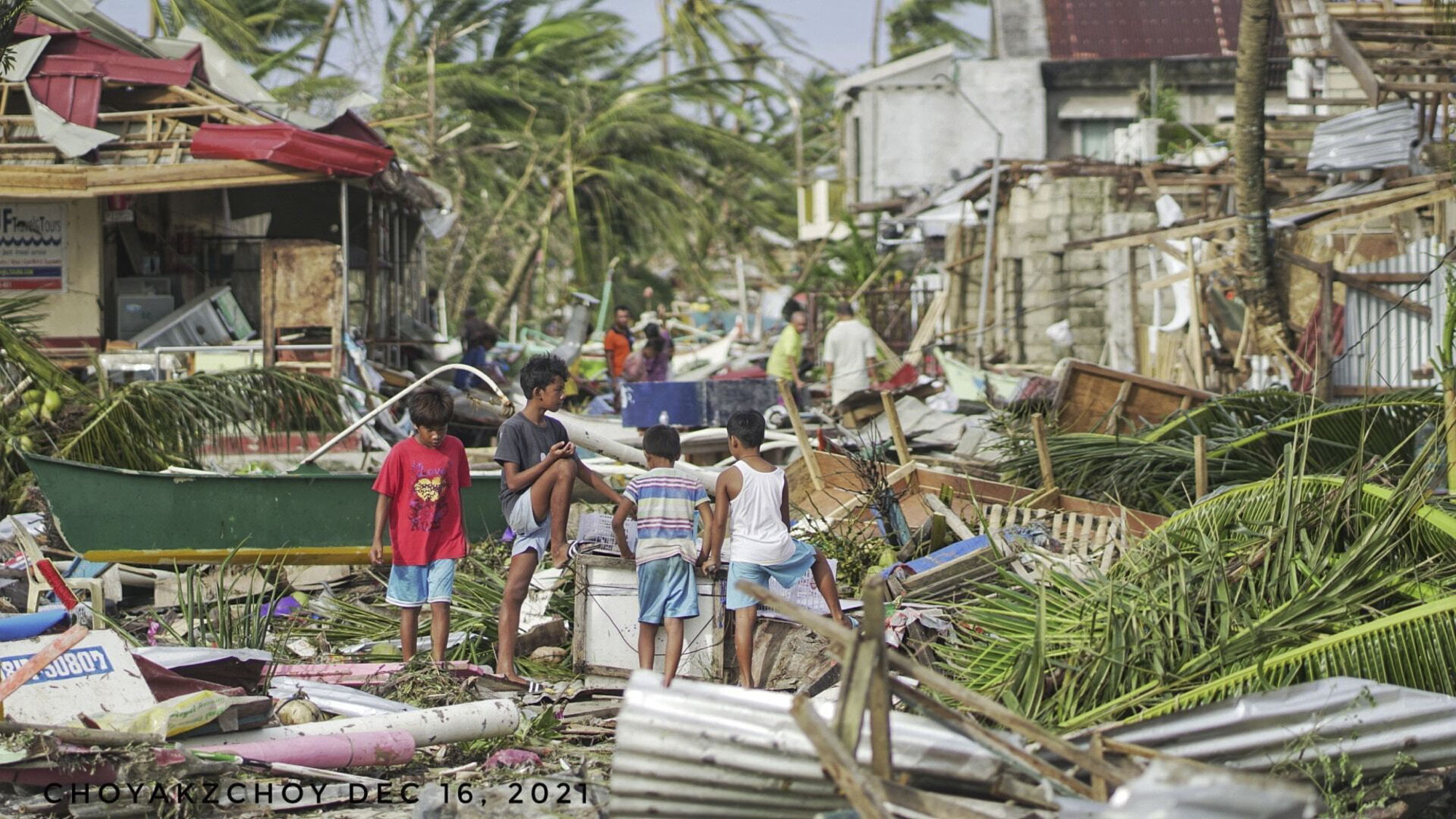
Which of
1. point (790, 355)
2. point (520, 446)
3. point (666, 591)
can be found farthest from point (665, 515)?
point (790, 355)

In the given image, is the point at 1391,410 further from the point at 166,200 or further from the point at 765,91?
the point at 765,91

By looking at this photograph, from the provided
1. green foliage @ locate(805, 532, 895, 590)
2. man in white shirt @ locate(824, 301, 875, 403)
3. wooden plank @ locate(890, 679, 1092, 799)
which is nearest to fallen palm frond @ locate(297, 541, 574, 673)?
green foliage @ locate(805, 532, 895, 590)

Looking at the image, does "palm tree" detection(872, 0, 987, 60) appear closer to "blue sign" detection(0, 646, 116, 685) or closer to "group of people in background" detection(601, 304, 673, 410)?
"group of people in background" detection(601, 304, 673, 410)

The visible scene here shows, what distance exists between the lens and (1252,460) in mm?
9117

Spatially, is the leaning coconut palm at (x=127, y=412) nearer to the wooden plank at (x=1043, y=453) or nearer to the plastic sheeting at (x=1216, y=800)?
the wooden plank at (x=1043, y=453)

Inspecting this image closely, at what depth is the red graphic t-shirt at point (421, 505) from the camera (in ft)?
22.6

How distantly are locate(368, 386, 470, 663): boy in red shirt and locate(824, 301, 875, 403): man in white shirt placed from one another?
7214 millimetres

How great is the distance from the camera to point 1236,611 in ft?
18.2

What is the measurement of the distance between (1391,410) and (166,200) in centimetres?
1060

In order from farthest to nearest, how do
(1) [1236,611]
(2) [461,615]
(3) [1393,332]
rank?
(3) [1393,332] → (2) [461,615] → (1) [1236,611]

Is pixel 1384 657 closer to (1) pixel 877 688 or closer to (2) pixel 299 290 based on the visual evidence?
(1) pixel 877 688

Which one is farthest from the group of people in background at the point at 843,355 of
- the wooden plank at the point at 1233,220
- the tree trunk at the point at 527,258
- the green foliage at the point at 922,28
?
the green foliage at the point at 922,28

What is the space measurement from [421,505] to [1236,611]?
345 centimetres

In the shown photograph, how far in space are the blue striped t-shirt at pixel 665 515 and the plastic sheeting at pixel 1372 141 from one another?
344 inches
